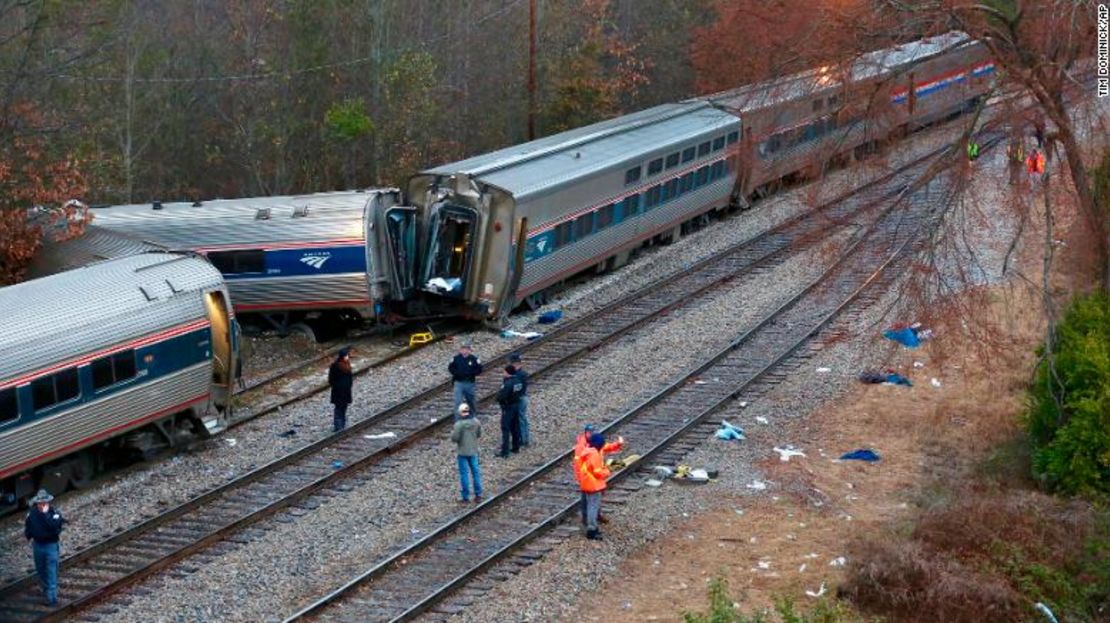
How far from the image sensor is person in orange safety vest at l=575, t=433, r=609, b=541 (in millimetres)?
16906

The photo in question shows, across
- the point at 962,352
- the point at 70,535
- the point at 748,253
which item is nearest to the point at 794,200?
the point at 748,253

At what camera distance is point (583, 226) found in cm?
2936

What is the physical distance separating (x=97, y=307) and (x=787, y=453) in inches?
376

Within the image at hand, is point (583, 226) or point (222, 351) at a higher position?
point (222, 351)

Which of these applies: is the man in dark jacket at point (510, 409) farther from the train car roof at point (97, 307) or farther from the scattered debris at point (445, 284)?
the scattered debris at point (445, 284)

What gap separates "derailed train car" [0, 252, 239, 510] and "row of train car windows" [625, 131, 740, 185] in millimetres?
11913

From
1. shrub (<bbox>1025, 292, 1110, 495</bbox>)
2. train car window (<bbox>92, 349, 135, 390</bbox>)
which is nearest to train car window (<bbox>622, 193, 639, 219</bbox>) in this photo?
shrub (<bbox>1025, 292, 1110, 495</bbox>)

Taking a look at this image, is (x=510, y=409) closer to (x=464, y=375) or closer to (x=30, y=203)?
(x=464, y=375)

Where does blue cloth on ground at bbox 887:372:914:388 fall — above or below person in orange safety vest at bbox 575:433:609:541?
below

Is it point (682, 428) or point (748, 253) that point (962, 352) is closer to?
point (682, 428)

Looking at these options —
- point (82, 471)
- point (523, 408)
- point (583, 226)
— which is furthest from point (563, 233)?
point (82, 471)

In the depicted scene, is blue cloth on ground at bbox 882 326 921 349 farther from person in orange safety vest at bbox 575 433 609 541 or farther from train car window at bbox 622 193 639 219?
person in orange safety vest at bbox 575 433 609 541

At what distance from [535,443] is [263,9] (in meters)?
20.8

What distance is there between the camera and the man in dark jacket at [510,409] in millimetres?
19844
